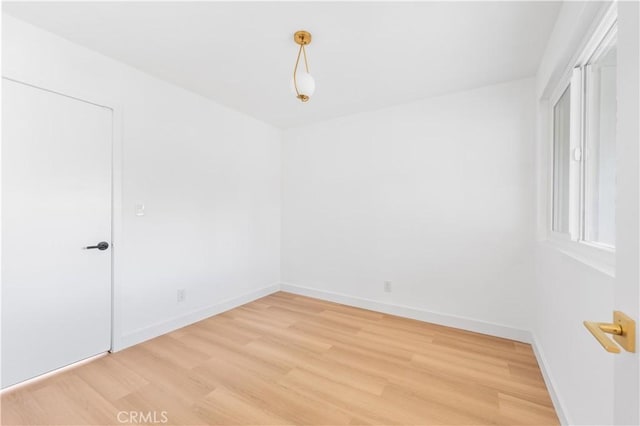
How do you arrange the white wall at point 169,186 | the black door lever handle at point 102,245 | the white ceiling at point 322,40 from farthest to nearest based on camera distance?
the black door lever handle at point 102,245 < the white wall at point 169,186 < the white ceiling at point 322,40

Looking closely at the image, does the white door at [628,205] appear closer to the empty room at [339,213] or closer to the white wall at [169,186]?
the empty room at [339,213]

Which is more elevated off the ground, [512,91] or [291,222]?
[512,91]

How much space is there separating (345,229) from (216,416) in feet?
8.02

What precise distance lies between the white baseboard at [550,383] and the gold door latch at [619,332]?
4.61ft

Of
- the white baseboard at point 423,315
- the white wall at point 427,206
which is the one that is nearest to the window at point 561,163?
the white wall at point 427,206

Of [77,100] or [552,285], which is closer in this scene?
[552,285]

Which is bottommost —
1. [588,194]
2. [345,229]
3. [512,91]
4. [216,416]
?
[216,416]

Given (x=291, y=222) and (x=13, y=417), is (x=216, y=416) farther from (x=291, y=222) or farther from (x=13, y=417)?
(x=291, y=222)

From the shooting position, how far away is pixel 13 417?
5.27ft

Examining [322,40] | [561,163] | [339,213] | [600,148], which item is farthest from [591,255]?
[339,213]

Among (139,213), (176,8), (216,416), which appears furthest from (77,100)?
(216,416)

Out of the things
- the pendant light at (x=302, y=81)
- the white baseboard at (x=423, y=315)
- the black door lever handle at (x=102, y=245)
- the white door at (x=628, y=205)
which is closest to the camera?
the white door at (x=628, y=205)

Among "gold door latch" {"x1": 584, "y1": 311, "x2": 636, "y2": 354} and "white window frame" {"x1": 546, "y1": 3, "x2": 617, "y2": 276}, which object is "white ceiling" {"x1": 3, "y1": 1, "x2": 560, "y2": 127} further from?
"gold door latch" {"x1": 584, "y1": 311, "x2": 636, "y2": 354}

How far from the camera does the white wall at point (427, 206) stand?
2643 mm
